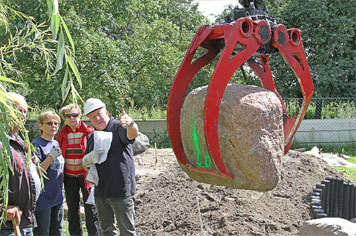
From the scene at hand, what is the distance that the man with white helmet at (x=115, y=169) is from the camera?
11.0ft

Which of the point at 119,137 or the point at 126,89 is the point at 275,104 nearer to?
the point at 119,137

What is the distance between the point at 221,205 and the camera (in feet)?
15.9

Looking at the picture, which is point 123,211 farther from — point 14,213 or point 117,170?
point 14,213

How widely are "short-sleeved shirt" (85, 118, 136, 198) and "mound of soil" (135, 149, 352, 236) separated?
1.16 metres

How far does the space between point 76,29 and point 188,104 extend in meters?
5.58

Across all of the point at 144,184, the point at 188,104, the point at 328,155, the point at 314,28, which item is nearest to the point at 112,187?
the point at 188,104

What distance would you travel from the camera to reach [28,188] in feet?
8.34

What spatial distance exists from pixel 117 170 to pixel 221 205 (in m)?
1.92

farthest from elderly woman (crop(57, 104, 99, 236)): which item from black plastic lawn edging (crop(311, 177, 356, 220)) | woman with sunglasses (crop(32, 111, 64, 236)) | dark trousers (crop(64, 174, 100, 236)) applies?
black plastic lawn edging (crop(311, 177, 356, 220))

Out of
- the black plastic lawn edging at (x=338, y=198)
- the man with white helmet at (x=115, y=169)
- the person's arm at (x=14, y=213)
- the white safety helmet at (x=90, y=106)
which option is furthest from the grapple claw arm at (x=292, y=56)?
the black plastic lawn edging at (x=338, y=198)

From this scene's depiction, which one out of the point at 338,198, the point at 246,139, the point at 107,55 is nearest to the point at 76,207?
the point at 246,139

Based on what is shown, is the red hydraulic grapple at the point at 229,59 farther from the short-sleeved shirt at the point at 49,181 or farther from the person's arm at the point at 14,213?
the short-sleeved shirt at the point at 49,181

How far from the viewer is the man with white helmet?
334 centimetres

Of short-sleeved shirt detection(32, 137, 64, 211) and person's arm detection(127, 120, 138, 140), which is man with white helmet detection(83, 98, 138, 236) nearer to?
person's arm detection(127, 120, 138, 140)
